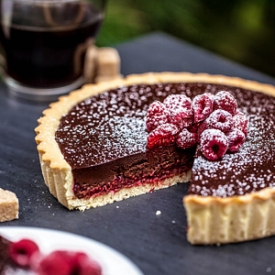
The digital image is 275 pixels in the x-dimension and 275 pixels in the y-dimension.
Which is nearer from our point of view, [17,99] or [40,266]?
[40,266]

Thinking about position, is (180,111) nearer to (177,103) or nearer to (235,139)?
(177,103)

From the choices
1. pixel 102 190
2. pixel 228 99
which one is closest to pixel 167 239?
pixel 102 190

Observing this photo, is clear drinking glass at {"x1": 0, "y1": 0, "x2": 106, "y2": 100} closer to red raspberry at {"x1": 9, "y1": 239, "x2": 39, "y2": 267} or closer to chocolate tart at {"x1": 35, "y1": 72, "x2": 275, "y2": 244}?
chocolate tart at {"x1": 35, "y1": 72, "x2": 275, "y2": 244}

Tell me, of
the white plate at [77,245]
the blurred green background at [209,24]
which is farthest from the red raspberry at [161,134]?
the blurred green background at [209,24]

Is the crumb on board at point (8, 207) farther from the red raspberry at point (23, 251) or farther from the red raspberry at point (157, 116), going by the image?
the red raspberry at point (157, 116)

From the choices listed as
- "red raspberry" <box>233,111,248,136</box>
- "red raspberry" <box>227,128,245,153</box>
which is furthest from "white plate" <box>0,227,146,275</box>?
"red raspberry" <box>233,111,248,136</box>

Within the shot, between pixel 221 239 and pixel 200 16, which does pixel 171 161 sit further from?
pixel 200 16

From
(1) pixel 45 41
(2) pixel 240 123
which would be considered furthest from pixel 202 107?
(1) pixel 45 41
